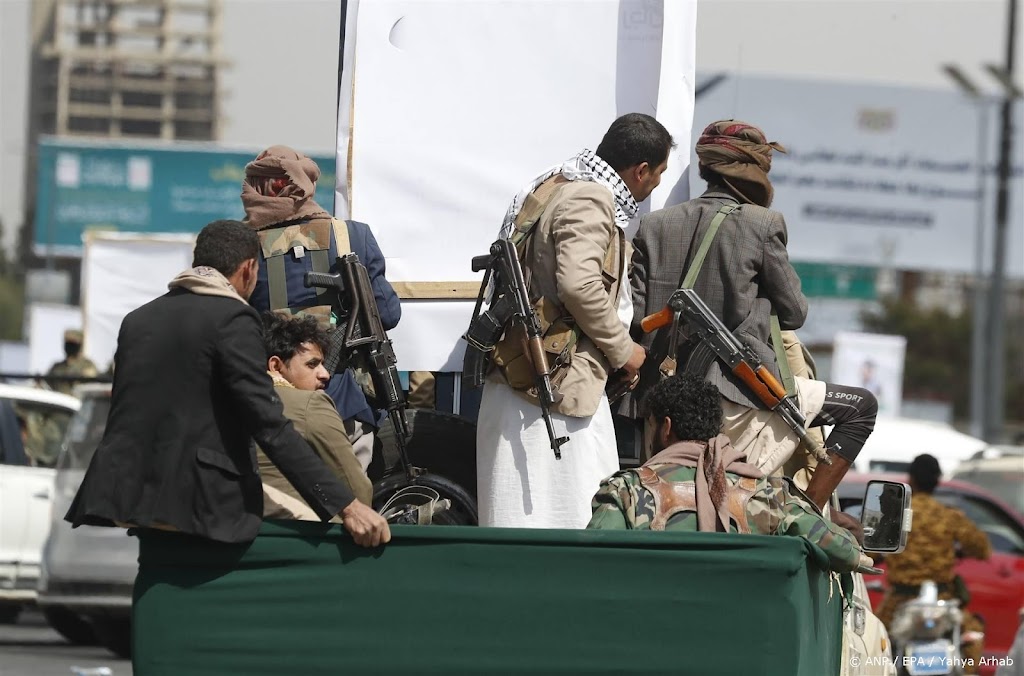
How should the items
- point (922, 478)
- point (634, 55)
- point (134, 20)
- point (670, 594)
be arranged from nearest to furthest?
1. point (670, 594)
2. point (634, 55)
3. point (922, 478)
4. point (134, 20)

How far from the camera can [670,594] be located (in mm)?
4246

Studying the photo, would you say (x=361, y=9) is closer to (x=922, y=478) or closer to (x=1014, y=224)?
(x=922, y=478)

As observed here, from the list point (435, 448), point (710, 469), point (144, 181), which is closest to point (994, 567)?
point (435, 448)

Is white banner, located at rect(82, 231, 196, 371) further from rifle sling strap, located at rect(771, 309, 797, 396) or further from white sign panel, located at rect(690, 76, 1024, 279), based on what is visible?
white sign panel, located at rect(690, 76, 1024, 279)

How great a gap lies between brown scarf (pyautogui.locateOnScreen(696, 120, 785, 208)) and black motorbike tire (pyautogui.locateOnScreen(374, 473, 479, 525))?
4.56 ft

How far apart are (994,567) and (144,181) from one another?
33295 millimetres

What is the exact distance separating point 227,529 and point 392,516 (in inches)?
73.3

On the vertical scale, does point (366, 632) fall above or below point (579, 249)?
below

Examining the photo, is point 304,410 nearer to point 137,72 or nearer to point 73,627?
point 73,627

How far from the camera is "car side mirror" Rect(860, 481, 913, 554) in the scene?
5.00 metres

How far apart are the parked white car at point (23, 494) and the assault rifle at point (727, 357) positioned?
8280 millimetres

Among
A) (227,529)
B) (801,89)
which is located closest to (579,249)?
(227,529)

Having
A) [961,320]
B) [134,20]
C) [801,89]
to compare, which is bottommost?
[961,320]

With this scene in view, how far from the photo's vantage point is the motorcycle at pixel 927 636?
9.61 m
